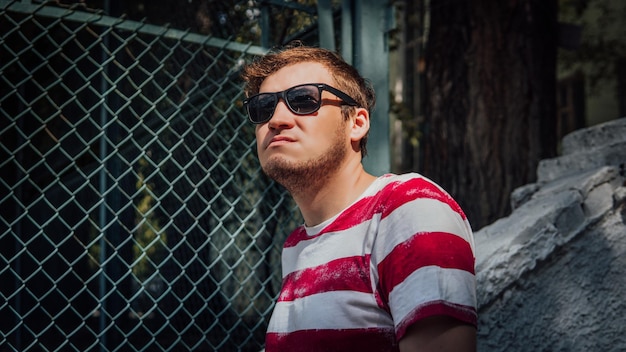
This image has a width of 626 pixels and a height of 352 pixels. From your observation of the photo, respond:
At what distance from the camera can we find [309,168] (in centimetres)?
166

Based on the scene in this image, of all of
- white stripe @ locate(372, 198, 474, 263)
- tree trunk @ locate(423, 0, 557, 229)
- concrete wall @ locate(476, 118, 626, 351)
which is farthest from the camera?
tree trunk @ locate(423, 0, 557, 229)

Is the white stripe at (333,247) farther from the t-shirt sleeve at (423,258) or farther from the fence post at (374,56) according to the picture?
the fence post at (374,56)

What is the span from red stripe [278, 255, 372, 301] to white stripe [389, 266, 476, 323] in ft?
0.50

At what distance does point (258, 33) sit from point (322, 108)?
128 centimetres

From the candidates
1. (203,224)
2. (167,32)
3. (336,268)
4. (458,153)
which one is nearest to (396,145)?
(458,153)

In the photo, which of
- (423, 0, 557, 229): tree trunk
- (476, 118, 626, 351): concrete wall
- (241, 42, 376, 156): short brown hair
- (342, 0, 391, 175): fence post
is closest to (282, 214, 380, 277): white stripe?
(241, 42, 376, 156): short brown hair

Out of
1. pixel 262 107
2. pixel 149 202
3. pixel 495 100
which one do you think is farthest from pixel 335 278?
pixel 495 100

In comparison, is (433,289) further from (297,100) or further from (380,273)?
(297,100)

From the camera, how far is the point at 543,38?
4.48m

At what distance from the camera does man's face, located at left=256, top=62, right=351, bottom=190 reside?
65.4 inches

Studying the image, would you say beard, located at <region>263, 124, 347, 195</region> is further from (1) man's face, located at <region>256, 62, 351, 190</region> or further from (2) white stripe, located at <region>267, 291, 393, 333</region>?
(2) white stripe, located at <region>267, 291, 393, 333</region>

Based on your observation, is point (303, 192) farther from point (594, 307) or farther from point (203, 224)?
point (203, 224)

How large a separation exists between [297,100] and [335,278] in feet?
1.78

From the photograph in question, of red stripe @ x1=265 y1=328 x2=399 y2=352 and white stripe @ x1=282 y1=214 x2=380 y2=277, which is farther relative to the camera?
white stripe @ x1=282 y1=214 x2=380 y2=277
